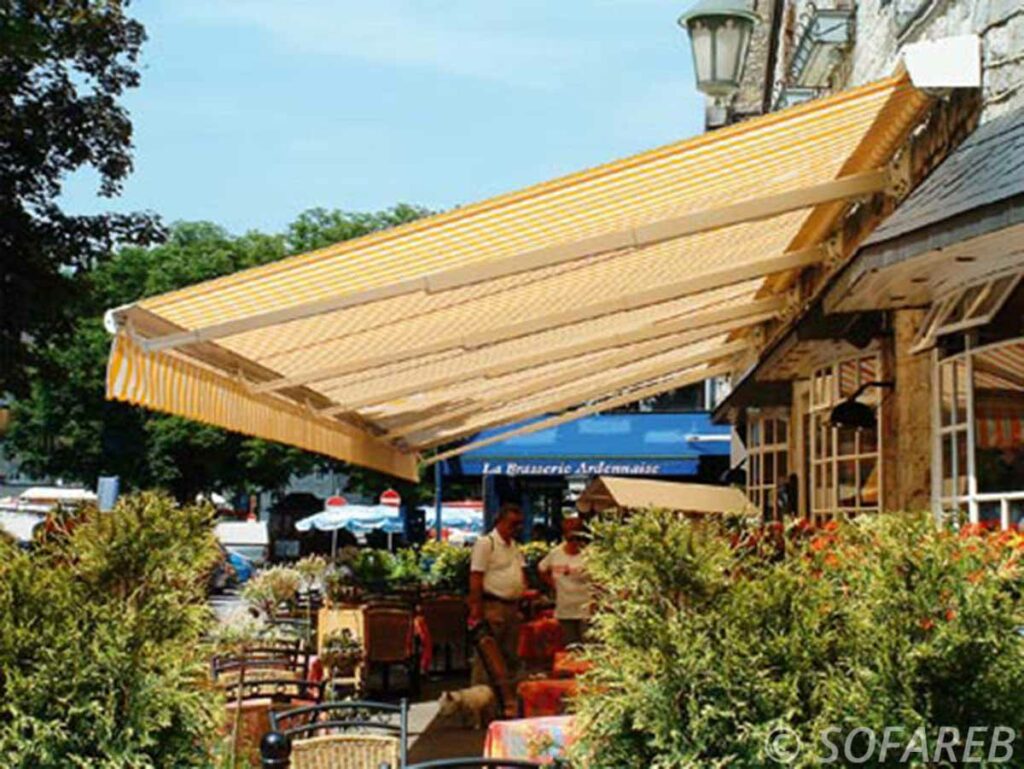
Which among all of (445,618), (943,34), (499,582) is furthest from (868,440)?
(445,618)

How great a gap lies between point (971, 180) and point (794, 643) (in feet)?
7.66

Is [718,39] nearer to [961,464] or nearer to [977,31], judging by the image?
[977,31]

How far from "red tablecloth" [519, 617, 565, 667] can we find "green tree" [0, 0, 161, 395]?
31.2 feet

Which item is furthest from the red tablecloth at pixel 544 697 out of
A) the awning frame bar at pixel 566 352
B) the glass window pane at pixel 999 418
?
the awning frame bar at pixel 566 352

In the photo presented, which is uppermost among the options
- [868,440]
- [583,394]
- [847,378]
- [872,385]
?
[583,394]

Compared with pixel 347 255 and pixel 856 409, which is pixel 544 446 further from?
pixel 347 255

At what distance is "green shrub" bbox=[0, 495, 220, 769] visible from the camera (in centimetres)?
465

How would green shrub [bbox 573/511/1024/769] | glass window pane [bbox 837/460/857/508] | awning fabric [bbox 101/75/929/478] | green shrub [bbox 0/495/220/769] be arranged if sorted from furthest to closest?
glass window pane [bbox 837/460/857/508]
awning fabric [bbox 101/75/929/478]
green shrub [bbox 0/495/220/769]
green shrub [bbox 573/511/1024/769]

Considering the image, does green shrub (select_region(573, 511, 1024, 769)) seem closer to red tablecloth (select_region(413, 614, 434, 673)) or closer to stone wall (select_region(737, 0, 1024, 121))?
stone wall (select_region(737, 0, 1024, 121))

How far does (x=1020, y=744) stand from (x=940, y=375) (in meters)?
4.20

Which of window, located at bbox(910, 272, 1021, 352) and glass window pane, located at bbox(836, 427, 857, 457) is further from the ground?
window, located at bbox(910, 272, 1021, 352)

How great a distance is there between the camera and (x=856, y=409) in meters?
9.79

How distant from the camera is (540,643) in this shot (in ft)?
41.0

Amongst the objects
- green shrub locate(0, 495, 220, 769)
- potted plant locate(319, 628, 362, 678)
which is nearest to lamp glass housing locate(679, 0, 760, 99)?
potted plant locate(319, 628, 362, 678)
